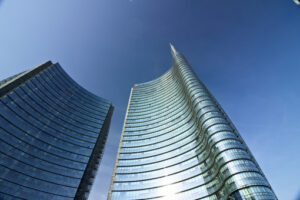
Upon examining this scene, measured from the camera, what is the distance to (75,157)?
80.2 metres

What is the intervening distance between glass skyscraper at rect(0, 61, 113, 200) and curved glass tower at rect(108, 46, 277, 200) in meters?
21.7

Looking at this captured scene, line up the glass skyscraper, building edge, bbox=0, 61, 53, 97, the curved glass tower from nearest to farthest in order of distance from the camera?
the curved glass tower < the glass skyscraper < building edge, bbox=0, 61, 53, 97

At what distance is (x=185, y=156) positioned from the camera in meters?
65.8

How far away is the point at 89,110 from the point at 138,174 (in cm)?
6641

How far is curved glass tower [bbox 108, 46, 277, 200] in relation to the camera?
43.6 metres

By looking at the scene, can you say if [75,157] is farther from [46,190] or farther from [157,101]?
[157,101]

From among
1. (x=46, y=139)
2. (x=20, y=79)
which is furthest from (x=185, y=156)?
(x=20, y=79)

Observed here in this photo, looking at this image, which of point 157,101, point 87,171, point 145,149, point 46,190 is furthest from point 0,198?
point 157,101

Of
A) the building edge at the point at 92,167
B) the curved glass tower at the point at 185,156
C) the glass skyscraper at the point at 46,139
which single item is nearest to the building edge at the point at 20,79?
the glass skyscraper at the point at 46,139

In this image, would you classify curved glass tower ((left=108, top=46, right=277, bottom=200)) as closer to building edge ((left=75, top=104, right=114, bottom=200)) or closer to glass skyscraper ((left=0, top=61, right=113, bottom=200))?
building edge ((left=75, top=104, right=114, bottom=200))

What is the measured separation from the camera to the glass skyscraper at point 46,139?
6047 cm

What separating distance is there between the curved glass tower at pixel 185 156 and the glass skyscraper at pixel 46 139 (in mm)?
21677

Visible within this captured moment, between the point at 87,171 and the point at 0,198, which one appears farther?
the point at 87,171

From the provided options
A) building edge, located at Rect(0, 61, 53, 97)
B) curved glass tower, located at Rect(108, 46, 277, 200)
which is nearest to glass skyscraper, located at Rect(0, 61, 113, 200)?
building edge, located at Rect(0, 61, 53, 97)
